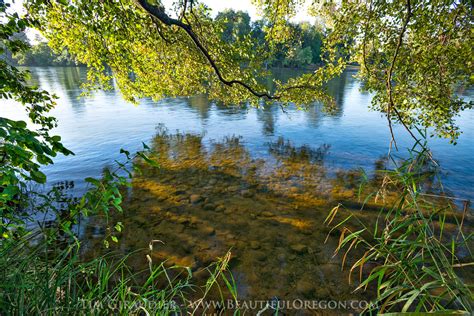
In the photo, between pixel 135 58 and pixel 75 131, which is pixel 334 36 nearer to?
pixel 135 58

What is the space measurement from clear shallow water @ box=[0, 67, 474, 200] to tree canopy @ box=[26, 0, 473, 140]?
4.57m

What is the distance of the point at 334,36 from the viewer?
29.2 feet

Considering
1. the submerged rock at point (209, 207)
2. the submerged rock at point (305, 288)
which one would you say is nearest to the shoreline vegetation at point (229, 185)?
the submerged rock at point (305, 288)

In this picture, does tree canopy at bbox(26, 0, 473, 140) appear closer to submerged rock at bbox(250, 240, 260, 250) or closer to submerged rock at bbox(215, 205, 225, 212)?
submerged rock at bbox(215, 205, 225, 212)

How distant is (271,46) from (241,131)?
12.3 meters

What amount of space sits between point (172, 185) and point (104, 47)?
6.62 m

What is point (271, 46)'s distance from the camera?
1048 cm

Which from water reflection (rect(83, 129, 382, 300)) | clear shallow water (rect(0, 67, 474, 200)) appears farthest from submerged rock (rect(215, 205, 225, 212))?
clear shallow water (rect(0, 67, 474, 200))

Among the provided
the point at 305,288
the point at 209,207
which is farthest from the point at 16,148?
the point at 209,207

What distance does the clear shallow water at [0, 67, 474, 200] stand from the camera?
14531 mm

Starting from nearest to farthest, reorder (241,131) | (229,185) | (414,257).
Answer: (414,257), (229,185), (241,131)

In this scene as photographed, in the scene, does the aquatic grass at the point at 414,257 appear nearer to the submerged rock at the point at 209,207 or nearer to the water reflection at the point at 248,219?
the water reflection at the point at 248,219

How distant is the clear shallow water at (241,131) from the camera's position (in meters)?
14.5

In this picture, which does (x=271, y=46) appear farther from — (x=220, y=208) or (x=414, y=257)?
(x=414, y=257)
